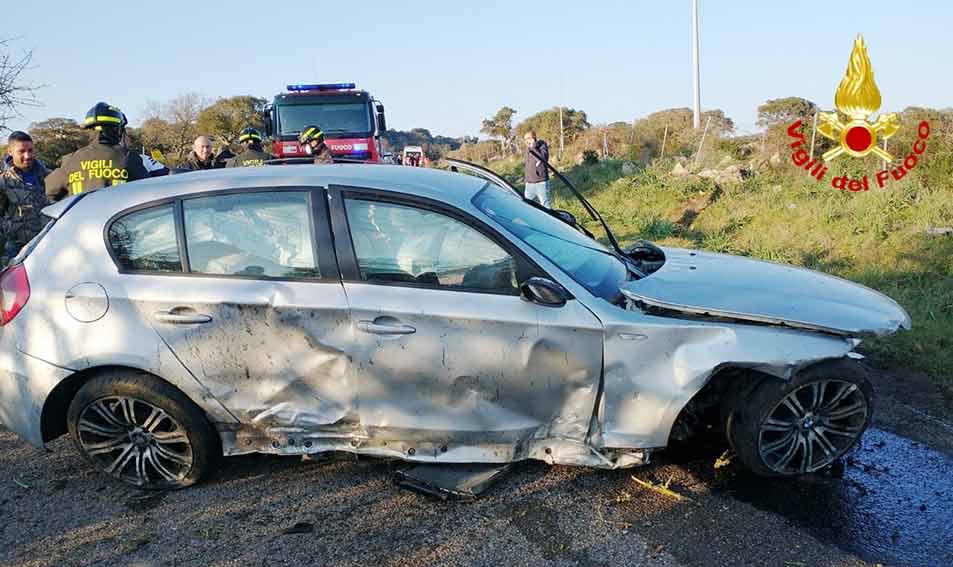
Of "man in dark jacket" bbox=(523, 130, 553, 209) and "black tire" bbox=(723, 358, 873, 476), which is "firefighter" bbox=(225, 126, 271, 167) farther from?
"black tire" bbox=(723, 358, 873, 476)

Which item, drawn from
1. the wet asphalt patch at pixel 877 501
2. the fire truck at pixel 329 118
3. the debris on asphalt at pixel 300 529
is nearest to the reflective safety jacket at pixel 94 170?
the debris on asphalt at pixel 300 529

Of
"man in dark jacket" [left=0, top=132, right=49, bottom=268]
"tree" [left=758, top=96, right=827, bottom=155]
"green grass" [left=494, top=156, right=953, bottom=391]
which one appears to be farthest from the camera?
"tree" [left=758, top=96, right=827, bottom=155]

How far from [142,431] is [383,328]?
1446 millimetres

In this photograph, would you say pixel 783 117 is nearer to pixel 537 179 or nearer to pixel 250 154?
pixel 537 179

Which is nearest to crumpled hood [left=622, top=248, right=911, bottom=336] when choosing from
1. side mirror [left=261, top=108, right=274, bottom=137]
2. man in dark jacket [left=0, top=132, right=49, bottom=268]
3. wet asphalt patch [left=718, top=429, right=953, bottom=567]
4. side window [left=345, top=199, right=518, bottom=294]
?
side window [left=345, top=199, right=518, bottom=294]

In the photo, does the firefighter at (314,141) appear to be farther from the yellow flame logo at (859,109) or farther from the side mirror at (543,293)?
the yellow flame logo at (859,109)

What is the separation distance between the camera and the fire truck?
13828 mm

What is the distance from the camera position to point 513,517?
10.5 feet

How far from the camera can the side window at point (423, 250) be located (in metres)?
3.30

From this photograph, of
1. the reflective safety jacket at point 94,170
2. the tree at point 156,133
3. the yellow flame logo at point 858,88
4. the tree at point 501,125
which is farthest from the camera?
the tree at point 501,125

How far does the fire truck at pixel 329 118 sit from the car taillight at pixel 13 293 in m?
10.4

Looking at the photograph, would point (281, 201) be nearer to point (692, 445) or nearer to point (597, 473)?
point (597, 473)

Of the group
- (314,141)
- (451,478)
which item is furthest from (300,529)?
(314,141)

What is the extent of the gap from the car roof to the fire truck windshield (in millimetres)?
10622
